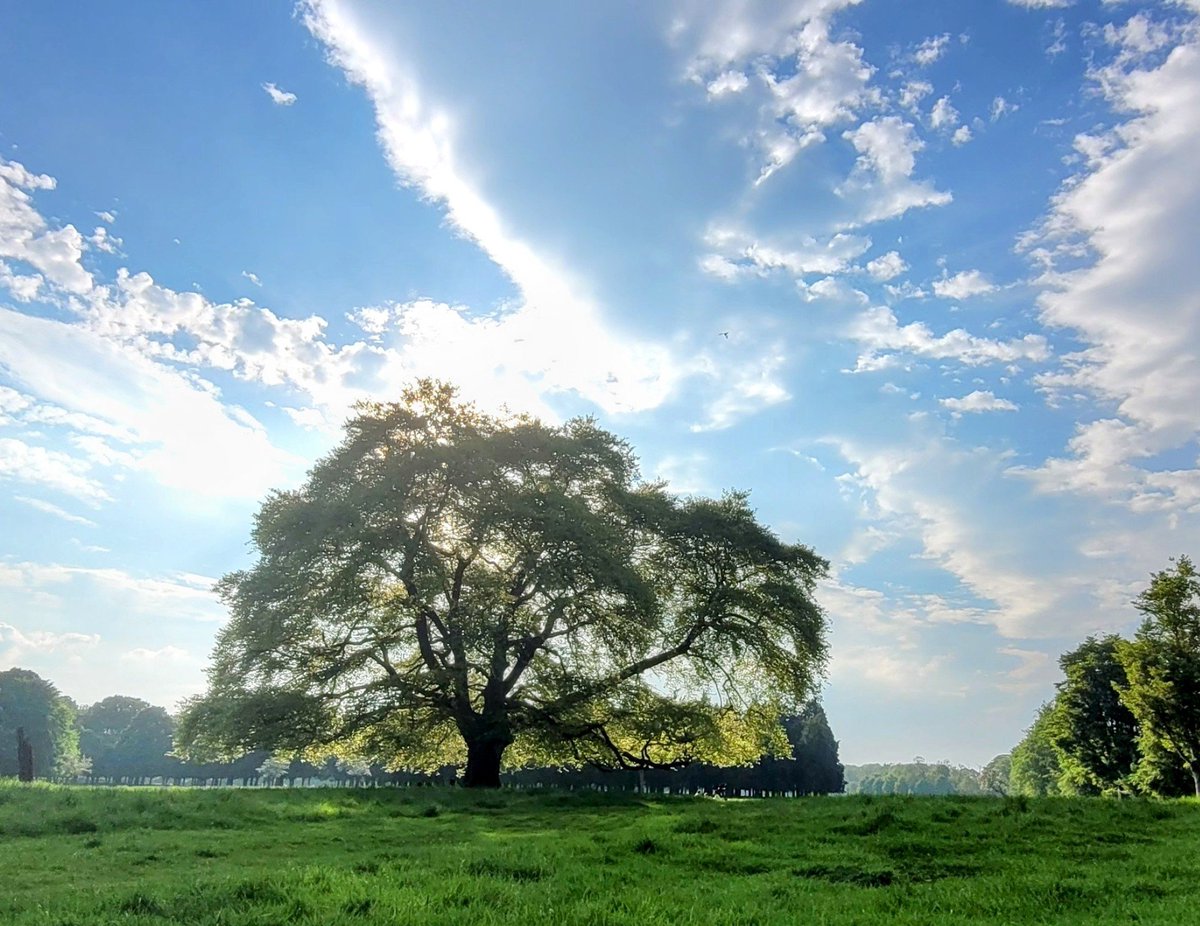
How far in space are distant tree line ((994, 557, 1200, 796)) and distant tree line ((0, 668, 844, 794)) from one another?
23.5 metres

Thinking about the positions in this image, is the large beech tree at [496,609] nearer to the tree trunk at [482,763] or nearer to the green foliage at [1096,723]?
the tree trunk at [482,763]

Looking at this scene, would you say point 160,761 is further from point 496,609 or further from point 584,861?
point 584,861

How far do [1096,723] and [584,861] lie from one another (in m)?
74.4

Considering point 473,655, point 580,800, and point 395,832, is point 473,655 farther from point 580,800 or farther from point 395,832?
point 395,832

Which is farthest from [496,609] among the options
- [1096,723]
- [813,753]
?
[813,753]

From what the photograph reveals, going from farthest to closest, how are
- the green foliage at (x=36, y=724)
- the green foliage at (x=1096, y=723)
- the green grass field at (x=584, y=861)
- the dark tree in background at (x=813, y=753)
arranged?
the green foliage at (x=36, y=724) < the dark tree in background at (x=813, y=753) < the green foliage at (x=1096, y=723) < the green grass field at (x=584, y=861)

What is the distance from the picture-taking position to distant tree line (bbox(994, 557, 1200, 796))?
45625mm

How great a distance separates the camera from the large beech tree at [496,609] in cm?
3212

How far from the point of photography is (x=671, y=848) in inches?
607

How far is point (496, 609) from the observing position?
1289 inches

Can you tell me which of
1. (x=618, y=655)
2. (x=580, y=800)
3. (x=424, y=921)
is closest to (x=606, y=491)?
(x=618, y=655)

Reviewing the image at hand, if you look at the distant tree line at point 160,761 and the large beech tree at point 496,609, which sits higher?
the large beech tree at point 496,609

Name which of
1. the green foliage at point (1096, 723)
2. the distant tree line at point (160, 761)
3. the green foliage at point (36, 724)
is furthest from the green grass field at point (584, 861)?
the green foliage at point (36, 724)

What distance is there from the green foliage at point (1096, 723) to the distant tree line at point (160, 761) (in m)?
22.7
